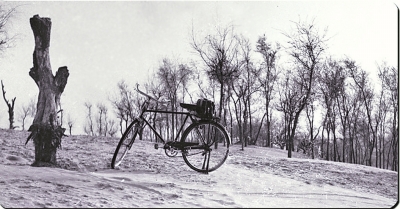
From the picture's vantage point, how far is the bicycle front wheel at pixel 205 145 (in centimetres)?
420

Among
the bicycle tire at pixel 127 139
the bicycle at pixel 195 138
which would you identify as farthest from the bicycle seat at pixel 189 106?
the bicycle tire at pixel 127 139

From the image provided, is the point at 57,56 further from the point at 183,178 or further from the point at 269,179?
the point at 269,179

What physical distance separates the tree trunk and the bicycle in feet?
3.16

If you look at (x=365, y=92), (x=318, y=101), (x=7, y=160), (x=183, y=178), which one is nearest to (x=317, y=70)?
(x=318, y=101)

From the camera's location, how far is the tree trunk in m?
4.20

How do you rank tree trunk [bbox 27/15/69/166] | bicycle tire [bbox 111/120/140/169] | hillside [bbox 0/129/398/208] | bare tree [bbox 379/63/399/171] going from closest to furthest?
hillside [bbox 0/129/398/208], bare tree [bbox 379/63/399/171], bicycle tire [bbox 111/120/140/169], tree trunk [bbox 27/15/69/166]

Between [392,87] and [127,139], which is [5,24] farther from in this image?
[392,87]

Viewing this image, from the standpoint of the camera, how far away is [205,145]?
4266mm

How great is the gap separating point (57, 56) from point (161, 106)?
1.62m

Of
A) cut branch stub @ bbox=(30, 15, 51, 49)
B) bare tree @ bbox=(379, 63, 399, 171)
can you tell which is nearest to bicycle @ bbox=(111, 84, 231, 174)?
cut branch stub @ bbox=(30, 15, 51, 49)

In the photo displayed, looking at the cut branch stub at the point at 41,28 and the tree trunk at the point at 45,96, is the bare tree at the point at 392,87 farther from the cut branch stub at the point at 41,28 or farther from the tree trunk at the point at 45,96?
the cut branch stub at the point at 41,28

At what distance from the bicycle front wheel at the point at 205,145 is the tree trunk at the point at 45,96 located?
183 cm

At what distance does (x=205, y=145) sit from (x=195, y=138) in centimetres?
17

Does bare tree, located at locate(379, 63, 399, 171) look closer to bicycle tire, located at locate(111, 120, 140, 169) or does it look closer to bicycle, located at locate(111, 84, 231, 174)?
bicycle, located at locate(111, 84, 231, 174)
